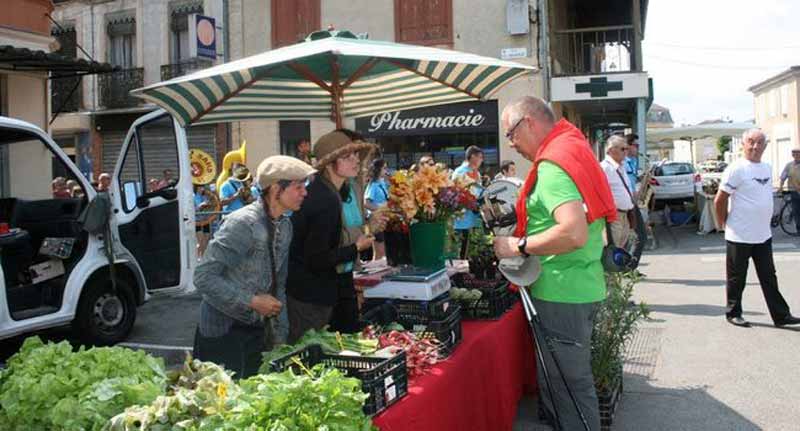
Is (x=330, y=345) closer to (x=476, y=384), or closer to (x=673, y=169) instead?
(x=476, y=384)

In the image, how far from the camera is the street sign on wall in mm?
16312

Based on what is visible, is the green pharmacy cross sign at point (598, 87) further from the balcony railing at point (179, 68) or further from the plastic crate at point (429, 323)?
the plastic crate at point (429, 323)

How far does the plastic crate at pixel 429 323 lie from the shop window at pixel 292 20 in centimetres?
1605

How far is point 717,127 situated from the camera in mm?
25156

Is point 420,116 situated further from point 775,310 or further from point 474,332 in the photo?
point 474,332

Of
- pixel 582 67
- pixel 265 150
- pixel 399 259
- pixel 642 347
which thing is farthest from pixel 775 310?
pixel 582 67

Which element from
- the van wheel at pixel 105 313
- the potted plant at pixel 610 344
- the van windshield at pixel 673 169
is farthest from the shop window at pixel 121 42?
the potted plant at pixel 610 344

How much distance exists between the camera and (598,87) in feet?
54.4

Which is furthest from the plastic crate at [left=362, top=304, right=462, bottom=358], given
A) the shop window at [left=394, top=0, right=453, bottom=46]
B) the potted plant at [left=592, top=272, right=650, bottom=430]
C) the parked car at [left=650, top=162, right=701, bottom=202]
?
the parked car at [left=650, top=162, right=701, bottom=202]

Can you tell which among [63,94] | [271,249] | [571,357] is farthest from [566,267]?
[63,94]

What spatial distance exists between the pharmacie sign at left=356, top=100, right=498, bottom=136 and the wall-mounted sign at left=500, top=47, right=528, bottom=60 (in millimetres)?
1113

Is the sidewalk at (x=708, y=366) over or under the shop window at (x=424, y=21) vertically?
under

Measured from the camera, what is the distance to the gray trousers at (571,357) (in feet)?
11.5

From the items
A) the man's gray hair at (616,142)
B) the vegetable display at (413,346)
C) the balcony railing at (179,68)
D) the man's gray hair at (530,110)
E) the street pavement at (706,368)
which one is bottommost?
the street pavement at (706,368)
